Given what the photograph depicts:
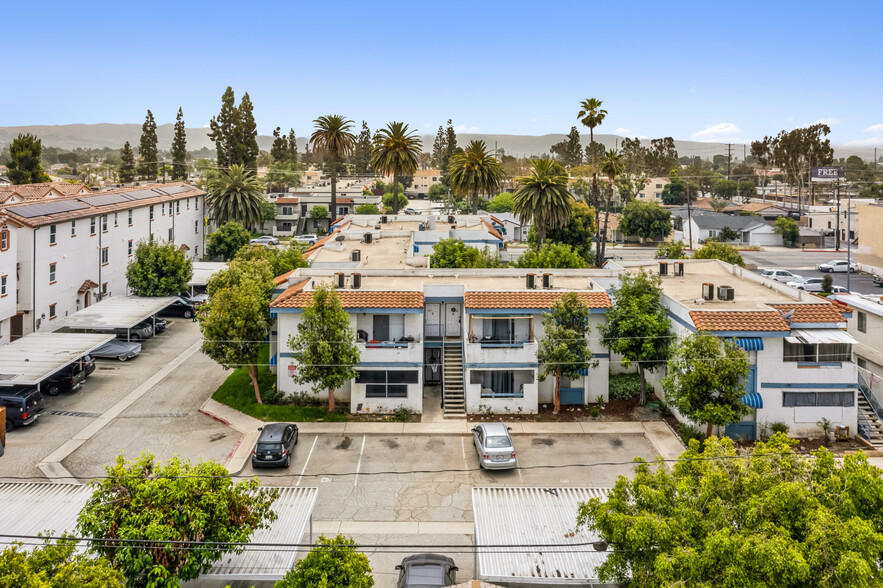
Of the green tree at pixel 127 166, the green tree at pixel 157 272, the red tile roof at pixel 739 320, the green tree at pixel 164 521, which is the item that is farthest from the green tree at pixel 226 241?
the green tree at pixel 127 166

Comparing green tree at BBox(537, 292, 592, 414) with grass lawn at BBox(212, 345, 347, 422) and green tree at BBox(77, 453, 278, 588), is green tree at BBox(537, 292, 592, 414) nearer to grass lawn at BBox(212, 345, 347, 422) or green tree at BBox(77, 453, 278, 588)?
grass lawn at BBox(212, 345, 347, 422)

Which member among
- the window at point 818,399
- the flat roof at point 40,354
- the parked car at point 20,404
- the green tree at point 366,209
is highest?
the green tree at point 366,209

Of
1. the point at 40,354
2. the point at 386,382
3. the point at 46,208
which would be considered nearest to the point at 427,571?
the point at 386,382

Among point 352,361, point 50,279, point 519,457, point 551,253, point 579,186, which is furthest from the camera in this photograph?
point 579,186

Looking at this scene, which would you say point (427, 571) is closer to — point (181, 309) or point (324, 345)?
point (324, 345)

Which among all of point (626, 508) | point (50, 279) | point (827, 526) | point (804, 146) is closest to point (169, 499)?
point (626, 508)

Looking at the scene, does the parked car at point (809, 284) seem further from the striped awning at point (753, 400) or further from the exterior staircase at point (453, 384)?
the exterior staircase at point (453, 384)

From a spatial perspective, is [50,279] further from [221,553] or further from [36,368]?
[221,553]
